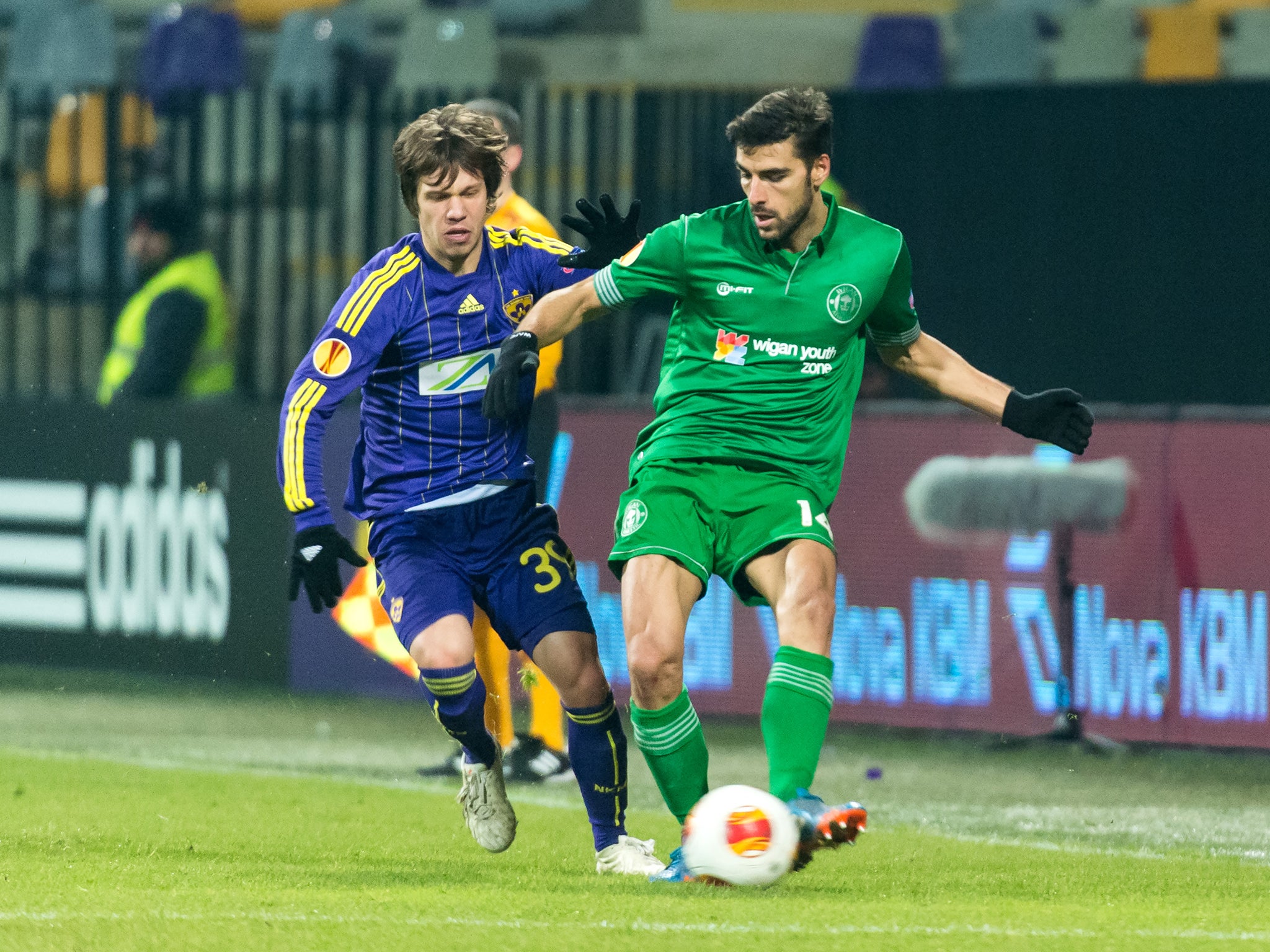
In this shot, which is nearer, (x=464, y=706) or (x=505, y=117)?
(x=464, y=706)

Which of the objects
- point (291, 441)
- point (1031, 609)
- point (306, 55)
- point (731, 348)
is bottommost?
point (1031, 609)

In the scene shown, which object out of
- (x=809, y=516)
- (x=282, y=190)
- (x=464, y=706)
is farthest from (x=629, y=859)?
(x=282, y=190)

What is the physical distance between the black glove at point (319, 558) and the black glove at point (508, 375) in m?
0.50

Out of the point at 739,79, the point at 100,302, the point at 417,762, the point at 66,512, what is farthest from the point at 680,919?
the point at 739,79

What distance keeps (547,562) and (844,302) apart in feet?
3.39

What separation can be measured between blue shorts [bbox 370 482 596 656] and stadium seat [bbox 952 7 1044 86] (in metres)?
9.09

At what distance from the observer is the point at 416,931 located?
187 inches

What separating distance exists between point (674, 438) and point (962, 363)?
802 mm

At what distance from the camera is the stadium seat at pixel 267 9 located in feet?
51.0

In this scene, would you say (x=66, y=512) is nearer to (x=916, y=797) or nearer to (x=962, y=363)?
(x=916, y=797)

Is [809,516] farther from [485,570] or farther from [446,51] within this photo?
[446,51]

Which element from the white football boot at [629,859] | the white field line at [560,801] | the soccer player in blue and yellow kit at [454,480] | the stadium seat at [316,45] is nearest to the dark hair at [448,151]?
the soccer player in blue and yellow kit at [454,480]

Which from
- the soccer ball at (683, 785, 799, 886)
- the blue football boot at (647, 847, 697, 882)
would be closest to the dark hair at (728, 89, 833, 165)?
the soccer ball at (683, 785, 799, 886)

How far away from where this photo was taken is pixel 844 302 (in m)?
5.80
